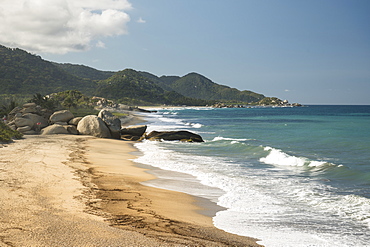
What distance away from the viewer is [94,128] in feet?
95.2

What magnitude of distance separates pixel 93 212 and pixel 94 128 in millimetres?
23144

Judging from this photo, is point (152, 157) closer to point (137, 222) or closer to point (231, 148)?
point (231, 148)

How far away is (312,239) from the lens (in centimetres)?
667

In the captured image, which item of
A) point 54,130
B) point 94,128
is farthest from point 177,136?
point 54,130

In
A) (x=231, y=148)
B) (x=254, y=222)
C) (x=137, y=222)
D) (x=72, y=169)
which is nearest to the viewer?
(x=137, y=222)

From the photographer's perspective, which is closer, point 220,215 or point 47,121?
point 220,215

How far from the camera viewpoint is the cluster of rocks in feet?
90.8

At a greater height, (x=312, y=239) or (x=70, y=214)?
(x=70, y=214)

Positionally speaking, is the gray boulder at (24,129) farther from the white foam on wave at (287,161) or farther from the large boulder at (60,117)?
the white foam on wave at (287,161)

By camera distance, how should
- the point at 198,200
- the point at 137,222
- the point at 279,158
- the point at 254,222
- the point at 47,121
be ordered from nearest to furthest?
the point at 137,222 < the point at 254,222 < the point at 198,200 < the point at 279,158 < the point at 47,121

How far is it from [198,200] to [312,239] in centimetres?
397

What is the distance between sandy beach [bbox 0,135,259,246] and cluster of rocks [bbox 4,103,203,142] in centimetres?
1667

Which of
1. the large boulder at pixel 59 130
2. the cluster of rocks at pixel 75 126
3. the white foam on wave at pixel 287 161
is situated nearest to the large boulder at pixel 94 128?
the cluster of rocks at pixel 75 126

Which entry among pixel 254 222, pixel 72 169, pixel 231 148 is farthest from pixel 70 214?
pixel 231 148
